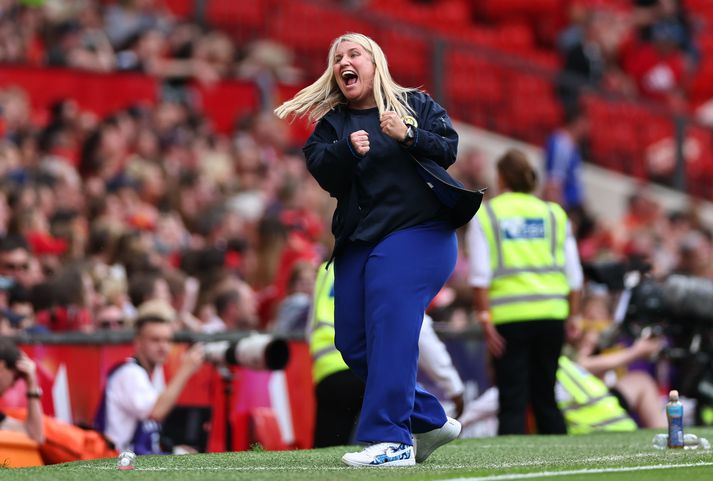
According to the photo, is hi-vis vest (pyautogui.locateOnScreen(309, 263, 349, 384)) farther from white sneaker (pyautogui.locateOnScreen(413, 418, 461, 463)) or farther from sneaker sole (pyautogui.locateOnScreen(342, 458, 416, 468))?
sneaker sole (pyautogui.locateOnScreen(342, 458, 416, 468))

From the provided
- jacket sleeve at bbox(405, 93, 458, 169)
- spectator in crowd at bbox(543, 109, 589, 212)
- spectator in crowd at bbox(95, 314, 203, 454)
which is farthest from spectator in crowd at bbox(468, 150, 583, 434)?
spectator in crowd at bbox(543, 109, 589, 212)

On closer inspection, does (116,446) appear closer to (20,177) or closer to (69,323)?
(69,323)

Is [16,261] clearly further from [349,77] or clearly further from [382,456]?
[382,456]

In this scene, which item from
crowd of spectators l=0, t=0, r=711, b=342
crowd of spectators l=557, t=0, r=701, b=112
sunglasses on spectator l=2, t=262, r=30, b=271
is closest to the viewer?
sunglasses on spectator l=2, t=262, r=30, b=271

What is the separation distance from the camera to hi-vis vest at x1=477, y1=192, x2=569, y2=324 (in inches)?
401

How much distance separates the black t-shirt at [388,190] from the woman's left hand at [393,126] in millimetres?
178

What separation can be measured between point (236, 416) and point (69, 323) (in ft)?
4.12

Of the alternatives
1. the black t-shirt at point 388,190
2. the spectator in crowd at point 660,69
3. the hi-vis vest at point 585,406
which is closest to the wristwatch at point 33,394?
the black t-shirt at point 388,190


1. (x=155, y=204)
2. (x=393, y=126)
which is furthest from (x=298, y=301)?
(x=393, y=126)

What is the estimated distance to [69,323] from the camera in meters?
11.1

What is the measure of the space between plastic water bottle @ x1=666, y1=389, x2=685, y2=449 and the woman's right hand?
211cm

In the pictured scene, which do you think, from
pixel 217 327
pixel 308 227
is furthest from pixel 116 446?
pixel 308 227

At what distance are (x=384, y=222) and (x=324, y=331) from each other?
2618mm

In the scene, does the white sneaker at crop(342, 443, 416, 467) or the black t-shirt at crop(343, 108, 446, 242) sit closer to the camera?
the white sneaker at crop(342, 443, 416, 467)
